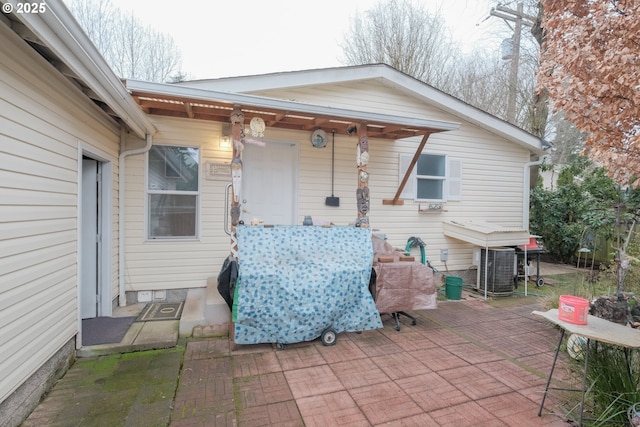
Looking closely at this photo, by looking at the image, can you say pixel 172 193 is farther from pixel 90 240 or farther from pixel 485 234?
pixel 485 234

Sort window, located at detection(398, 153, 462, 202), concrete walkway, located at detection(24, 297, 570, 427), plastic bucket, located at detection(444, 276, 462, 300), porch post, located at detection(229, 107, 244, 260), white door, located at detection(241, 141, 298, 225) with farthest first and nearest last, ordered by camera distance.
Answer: window, located at detection(398, 153, 462, 202)
plastic bucket, located at detection(444, 276, 462, 300)
white door, located at detection(241, 141, 298, 225)
porch post, located at detection(229, 107, 244, 260)
concrete walkway, located at detection(24, 297, 570, 427)

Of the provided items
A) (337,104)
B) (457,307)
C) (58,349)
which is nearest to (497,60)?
(337,104)

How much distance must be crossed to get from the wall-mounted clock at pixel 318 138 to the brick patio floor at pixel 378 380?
2.92 m

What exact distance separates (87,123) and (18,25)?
57.8 inches

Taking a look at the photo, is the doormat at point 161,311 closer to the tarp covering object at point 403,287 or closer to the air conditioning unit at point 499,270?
the tarp covering object at point 403,287

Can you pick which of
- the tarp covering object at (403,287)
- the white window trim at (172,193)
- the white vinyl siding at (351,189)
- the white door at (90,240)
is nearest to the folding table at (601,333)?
the tarp covering object at (403,287)

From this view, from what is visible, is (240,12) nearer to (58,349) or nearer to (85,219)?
(85,219)

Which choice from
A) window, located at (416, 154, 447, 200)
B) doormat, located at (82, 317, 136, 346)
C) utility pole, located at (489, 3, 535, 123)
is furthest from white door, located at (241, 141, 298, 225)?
utility pole, located at (489, 3, 535, 123)

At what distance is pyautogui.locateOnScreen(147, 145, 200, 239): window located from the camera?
4.69 metres

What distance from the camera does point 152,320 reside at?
13.1ft

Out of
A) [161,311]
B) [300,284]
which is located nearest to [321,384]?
[300,284]

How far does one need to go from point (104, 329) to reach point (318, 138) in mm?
3785

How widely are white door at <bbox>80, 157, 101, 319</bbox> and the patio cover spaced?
18.5ft

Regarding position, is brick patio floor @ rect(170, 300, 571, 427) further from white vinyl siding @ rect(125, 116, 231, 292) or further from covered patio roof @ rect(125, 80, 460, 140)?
covered patio roof @ rect(125, 80, 460, 140)
